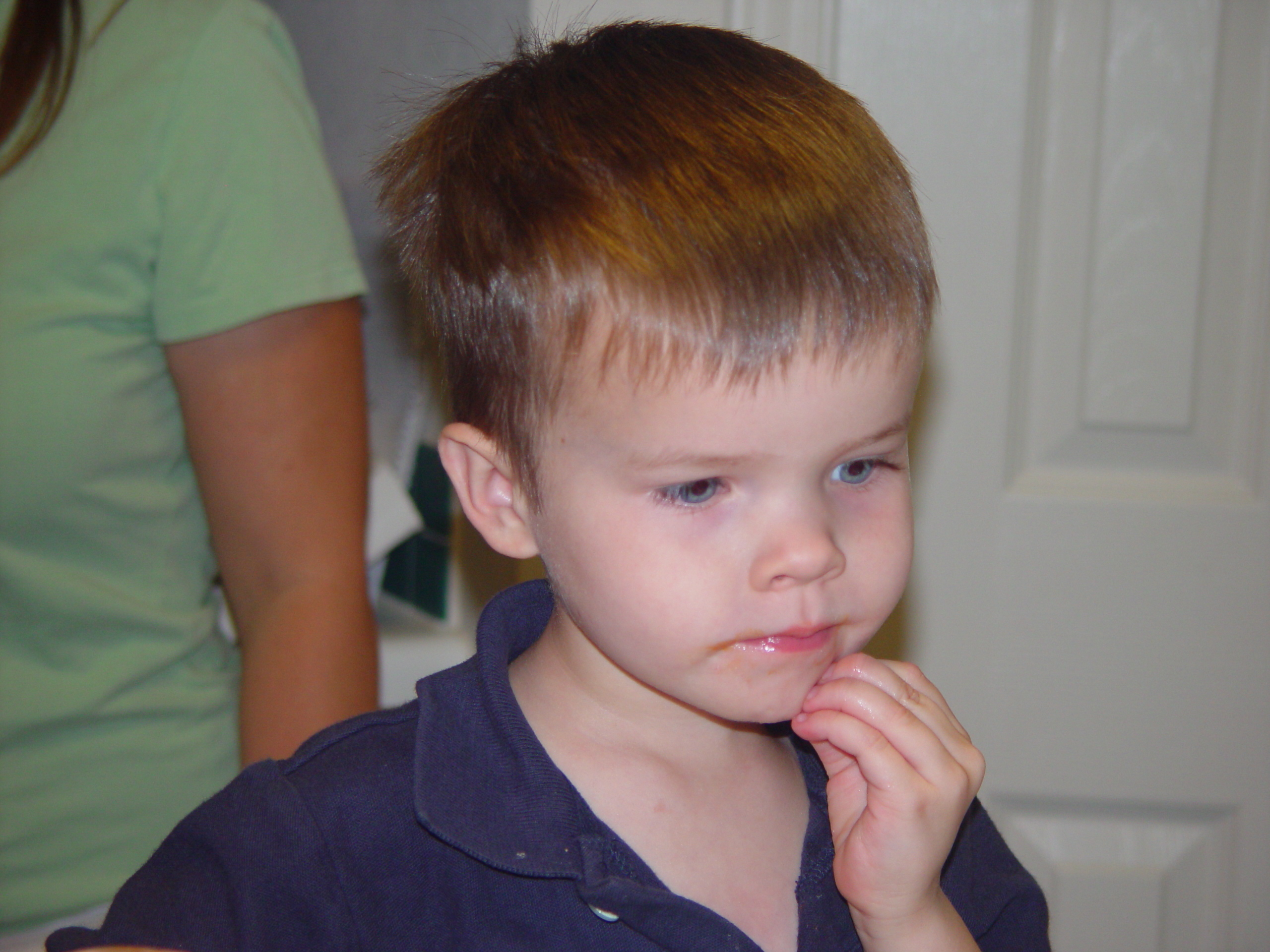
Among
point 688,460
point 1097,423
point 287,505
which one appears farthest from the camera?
point 1097,423

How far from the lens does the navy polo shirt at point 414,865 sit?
1.74 feet

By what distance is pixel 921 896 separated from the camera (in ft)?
1.93

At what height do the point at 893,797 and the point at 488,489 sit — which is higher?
the point at 488,489

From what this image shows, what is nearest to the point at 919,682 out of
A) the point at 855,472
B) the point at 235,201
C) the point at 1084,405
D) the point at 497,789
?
the point at 855,472

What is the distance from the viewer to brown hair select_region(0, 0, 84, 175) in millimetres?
712

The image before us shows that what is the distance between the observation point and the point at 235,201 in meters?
0.71

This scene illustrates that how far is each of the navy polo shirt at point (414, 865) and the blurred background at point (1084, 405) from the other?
1.90 feet

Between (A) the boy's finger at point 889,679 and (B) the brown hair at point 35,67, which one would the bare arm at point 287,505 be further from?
(A) the boy's finger at point 889,679

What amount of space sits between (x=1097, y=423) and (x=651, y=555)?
808 millimetres

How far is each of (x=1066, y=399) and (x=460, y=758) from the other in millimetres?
844

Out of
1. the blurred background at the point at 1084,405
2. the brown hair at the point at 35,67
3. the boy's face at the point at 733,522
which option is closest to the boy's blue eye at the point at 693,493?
the boy's face at the point at 733,522

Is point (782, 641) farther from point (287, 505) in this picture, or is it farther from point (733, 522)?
point (287, 505)

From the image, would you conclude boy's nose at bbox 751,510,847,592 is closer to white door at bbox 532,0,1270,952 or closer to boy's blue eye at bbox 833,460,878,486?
boy's blue eye at bbox 833,460,878,486

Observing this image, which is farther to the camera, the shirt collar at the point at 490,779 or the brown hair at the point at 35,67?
the brown hair at the point at 35,67
